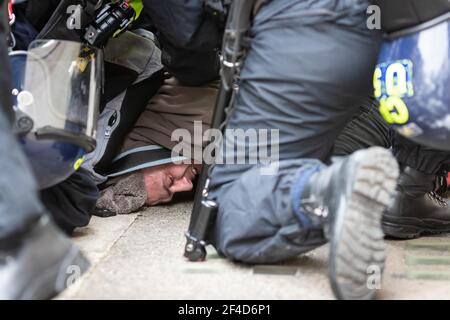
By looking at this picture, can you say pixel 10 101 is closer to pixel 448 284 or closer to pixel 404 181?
pixel 448 284

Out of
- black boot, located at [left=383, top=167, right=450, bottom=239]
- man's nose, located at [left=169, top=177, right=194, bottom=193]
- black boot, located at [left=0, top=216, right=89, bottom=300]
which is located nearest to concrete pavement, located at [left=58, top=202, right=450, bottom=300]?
black boot, located at [left=383, top=167, right=450, bottom=239]

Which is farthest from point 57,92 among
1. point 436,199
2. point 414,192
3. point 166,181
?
point 436,199

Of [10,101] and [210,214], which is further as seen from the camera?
[210,214]

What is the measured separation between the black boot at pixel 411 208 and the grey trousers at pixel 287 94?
0.40 meters

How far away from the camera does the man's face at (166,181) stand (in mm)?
2082

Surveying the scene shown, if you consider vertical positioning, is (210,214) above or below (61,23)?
below

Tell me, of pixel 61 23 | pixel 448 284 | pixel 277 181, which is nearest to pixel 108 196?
pixel 61 23

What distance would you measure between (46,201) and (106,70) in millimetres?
496

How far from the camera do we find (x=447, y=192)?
231 cm

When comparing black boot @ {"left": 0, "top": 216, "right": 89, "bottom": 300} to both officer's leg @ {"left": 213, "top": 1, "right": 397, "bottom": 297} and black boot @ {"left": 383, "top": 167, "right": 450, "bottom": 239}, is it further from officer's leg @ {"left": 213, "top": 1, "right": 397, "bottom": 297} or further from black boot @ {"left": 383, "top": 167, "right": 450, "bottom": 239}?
black boot @ {"left": 383, "top": 167, "right": 450, "bottom": 239}

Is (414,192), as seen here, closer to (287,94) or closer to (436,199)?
(436,199)

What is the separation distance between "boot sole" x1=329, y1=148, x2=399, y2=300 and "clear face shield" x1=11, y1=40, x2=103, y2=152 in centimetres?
58

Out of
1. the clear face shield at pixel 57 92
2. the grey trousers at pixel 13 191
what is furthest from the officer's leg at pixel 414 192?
the grey trousers at pixel 13 191

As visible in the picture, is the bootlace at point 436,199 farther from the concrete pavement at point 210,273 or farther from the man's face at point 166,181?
the man's face at point 166,181
